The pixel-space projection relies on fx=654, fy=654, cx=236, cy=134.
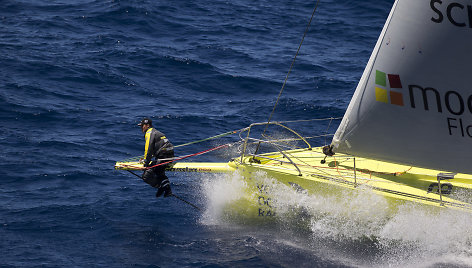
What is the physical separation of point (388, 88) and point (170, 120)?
23.0ft

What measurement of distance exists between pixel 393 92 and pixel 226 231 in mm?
3830

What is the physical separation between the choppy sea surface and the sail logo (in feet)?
5.94

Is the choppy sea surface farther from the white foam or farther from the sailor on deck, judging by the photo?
the sailor on deck

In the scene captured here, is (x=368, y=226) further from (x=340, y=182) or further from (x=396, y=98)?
(x=396, y=98)

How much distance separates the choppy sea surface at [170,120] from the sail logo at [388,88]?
181cm

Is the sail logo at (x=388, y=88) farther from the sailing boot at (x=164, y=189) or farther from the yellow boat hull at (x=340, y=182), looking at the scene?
the sailing boot at (x=164, y=189)

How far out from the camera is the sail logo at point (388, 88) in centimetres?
1064

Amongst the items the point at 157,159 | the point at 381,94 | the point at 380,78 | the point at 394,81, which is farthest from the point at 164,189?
the point at 394,81

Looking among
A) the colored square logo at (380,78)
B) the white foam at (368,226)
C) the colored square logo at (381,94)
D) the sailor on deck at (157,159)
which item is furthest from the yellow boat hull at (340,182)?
the colored square logo at (380,78)

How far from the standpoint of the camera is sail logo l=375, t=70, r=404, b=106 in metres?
10.6

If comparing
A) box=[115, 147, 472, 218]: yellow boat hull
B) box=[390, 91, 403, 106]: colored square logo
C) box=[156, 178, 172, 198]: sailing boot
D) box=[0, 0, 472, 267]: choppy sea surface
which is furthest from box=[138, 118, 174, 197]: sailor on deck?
box=[390, 91, 403, 106]: colored square logo

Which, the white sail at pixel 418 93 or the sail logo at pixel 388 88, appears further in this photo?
the sail logo at pixel 388 88

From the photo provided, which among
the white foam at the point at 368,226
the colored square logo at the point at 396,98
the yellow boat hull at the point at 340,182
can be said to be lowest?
the white foam at the point at 368,226

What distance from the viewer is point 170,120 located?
1638 centimetres
